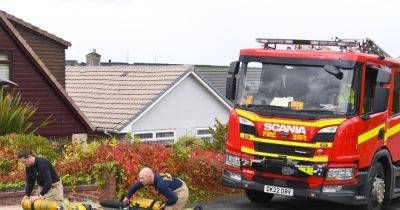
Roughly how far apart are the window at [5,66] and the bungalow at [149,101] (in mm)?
6147

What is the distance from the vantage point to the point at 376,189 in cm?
1245

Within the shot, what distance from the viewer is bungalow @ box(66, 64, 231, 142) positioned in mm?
29734

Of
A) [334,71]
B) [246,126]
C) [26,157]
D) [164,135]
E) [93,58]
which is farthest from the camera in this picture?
[93,58]

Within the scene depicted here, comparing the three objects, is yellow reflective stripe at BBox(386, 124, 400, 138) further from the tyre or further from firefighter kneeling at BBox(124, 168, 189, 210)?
firefighter kneeling at BBox(124, 168, 189, 210)

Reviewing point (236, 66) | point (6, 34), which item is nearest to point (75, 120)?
point (6, 34)

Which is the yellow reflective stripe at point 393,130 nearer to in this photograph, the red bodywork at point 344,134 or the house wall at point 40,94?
the red bodywork at point 344,134

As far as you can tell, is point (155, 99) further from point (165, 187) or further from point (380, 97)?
point (165, 187)

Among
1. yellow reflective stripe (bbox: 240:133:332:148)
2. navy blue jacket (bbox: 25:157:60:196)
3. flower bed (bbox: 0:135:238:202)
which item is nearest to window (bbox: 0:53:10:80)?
flower bed (bbox: 0:135:238:202)

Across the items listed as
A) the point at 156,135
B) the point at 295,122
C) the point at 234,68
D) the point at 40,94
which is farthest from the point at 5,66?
the point at 295,122

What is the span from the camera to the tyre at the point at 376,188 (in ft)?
39.8

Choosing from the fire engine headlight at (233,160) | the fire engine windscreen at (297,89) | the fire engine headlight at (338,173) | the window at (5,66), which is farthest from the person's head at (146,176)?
the window at (5,66)

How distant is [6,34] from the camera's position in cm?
2344

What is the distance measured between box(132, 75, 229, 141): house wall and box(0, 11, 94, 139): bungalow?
4.20 m

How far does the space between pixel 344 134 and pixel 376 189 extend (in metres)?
1.70
